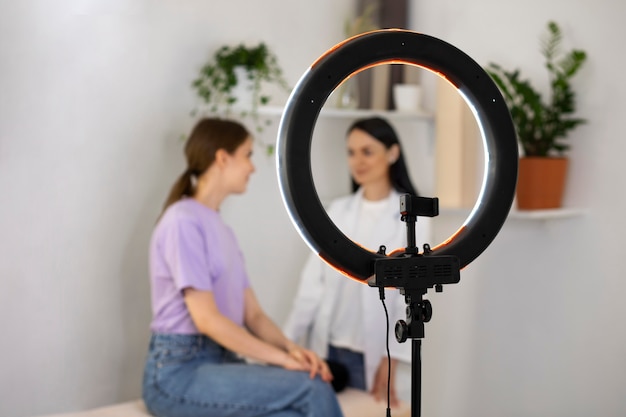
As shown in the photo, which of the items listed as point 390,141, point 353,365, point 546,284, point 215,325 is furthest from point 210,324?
point 546,284

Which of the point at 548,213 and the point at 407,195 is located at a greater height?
the point at 407,195

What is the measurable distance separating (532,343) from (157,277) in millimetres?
1188

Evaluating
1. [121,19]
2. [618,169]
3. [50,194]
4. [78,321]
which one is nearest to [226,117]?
[121,19]

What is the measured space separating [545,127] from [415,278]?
1.58 m

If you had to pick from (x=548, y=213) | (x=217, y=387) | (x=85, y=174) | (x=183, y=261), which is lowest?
(x=217, y=387)

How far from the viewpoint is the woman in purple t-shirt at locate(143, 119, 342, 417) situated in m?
1.90

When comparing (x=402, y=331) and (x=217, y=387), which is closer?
(x=402, y=331)

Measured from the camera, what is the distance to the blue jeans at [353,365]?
2.35 meters

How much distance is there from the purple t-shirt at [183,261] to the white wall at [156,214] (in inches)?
9.3

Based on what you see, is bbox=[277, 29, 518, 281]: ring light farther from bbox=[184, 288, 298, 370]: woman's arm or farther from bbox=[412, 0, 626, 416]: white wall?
bbox=[412, 0, 626, 416]: white wall

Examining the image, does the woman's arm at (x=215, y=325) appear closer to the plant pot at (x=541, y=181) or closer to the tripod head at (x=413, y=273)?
the plant pot at (x=541, y=181)

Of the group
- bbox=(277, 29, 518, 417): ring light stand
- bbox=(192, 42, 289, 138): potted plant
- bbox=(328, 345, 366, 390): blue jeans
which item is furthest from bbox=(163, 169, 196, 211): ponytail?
bbox=(277, 29, 518, 417): ring light stand

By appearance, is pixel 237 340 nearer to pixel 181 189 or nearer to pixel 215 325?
pixel 215 325

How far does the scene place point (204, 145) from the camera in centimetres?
210
